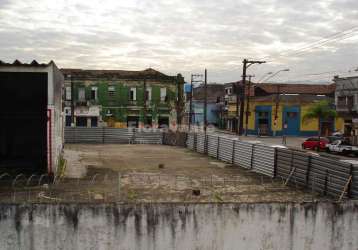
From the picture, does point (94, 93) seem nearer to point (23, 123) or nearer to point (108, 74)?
point (108, 74)

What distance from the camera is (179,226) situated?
11.8 metres

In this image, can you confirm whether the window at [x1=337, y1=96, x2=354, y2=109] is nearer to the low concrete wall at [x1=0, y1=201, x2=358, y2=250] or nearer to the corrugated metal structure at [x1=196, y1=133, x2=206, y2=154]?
the corrugated metal structure at [x1=196, y1=133, x2=206, y2=154]

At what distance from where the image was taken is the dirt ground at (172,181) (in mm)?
14195

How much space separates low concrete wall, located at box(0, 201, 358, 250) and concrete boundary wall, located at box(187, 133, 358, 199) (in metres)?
1.33

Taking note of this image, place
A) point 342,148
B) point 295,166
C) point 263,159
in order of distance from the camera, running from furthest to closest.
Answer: point 342,148 < point 263,159 < point 295,166

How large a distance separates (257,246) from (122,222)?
148 inches

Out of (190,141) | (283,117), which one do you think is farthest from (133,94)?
(190,141)

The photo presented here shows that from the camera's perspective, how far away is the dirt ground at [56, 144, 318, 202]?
14.2m

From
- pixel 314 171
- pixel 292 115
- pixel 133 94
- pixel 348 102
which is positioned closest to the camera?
pixel 314 171

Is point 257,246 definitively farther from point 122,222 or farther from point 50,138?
point 50,138

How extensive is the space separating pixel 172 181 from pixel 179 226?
5.21 metres

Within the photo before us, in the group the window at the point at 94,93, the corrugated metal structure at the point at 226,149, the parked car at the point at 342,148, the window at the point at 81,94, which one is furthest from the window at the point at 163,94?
the corrugated metal structure at the point at 226,149

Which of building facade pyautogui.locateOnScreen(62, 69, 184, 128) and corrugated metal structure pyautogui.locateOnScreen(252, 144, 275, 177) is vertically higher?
building facade pyautogui.locateOnScreen(62, 69, 184, 128)

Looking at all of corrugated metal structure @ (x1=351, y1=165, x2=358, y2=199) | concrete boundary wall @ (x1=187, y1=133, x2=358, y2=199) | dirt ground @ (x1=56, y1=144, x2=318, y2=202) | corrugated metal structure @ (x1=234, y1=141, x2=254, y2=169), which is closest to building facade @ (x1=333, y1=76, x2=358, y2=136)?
concrete boundary wall @ (x1=187, y1=133, x2=358, y2=199)
